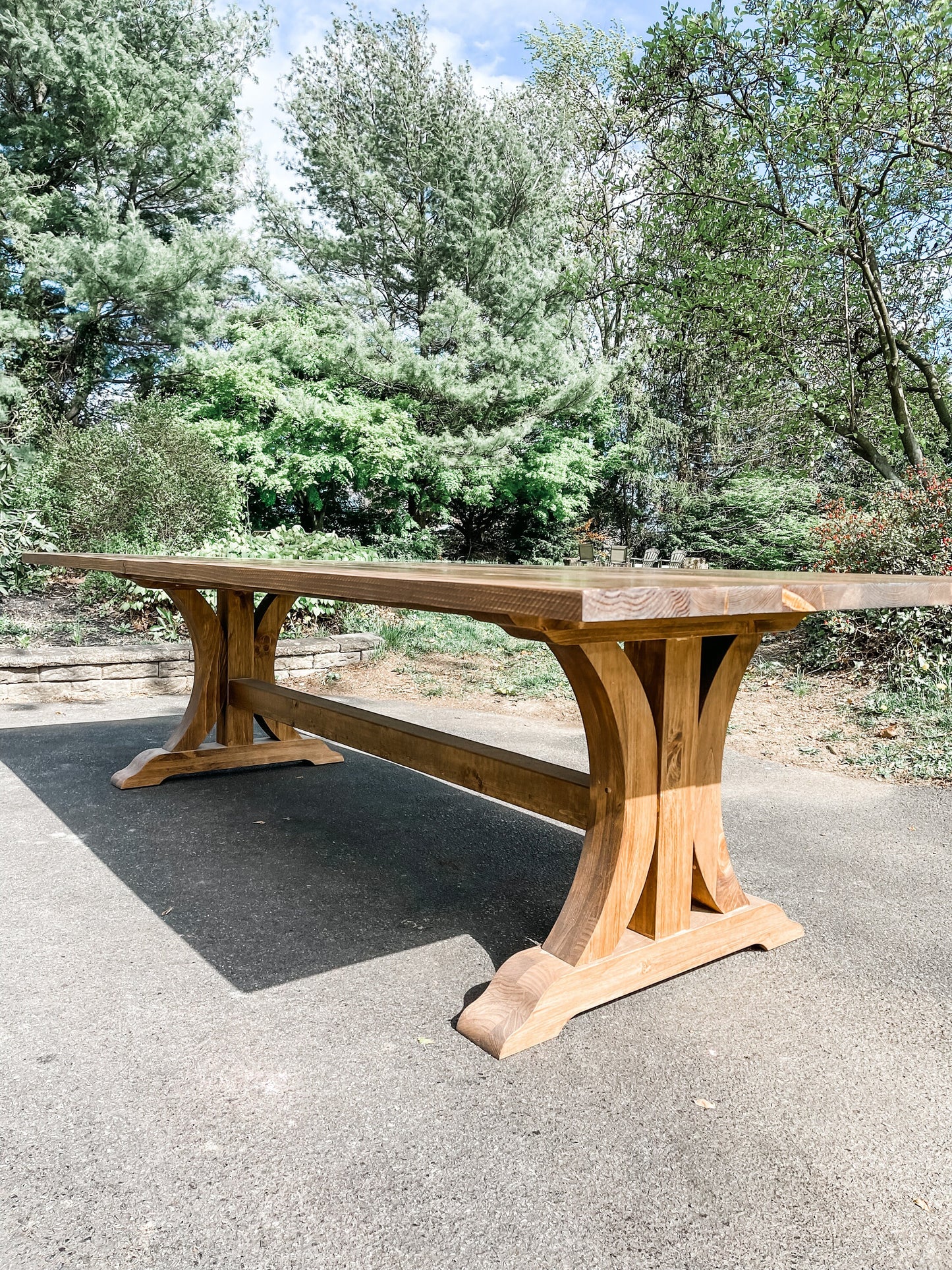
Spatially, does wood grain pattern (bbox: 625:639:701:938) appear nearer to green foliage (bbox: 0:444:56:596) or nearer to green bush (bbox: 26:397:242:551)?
Answer: green bush (bbox: 26:397:242:551)

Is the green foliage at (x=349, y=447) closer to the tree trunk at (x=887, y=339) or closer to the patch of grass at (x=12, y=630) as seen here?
the patch of grass at (x=12, y=630)

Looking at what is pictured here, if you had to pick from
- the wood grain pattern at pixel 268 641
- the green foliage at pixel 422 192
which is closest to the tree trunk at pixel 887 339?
the green foliage at pixel 422 192

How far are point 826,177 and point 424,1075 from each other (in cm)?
859

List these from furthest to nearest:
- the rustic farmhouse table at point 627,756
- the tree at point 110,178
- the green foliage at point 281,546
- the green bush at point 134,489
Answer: the tree at point 110,178 → the green foliage at point 281,546 → the green bush at point 134,489 → the rustic farmhouse table at point 627,756

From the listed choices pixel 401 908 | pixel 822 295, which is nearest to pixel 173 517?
pixel 401 908

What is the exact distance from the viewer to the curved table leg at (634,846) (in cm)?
181

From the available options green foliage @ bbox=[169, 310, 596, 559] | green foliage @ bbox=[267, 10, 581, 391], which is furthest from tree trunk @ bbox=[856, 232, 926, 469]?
green foliage @ bbox=[169, 310, 596, 559]

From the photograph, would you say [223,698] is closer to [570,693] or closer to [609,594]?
[570,693]

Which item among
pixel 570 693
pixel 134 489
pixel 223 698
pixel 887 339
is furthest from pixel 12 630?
pixel 887 339

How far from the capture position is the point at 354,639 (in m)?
6.73

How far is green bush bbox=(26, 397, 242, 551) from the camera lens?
712 cm

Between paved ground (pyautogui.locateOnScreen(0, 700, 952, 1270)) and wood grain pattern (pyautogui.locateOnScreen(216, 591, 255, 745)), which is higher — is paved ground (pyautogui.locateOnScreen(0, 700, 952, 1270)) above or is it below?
below

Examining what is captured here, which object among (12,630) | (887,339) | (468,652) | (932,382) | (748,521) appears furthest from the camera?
(748,521)

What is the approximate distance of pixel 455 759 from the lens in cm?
245
